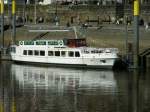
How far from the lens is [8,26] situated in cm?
9625

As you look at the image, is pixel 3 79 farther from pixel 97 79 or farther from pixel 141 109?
pixel 141 109

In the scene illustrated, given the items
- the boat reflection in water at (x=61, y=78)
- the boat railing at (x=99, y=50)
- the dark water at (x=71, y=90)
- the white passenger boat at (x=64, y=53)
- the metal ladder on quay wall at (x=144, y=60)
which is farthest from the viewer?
the white passenger boat at (x=64, y=53)

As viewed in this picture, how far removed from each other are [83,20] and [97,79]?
37.8m

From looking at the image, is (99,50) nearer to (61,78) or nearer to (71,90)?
(61,78)

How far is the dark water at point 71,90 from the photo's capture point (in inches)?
1842

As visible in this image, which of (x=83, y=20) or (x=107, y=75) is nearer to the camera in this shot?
(x=107, y=75)

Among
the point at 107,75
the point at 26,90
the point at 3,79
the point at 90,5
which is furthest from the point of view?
the point at 90,5

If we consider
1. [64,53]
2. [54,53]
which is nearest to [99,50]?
[64,53]

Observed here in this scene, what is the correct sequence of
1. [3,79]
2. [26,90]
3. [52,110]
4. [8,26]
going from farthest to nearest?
[8,26] → [3,79] → [26,90] → [52,110]

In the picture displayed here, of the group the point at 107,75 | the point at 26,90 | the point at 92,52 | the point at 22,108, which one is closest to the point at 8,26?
the point at 92,52

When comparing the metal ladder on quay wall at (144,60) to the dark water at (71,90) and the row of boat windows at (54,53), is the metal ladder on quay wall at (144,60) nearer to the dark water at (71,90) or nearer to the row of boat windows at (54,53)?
the dark water at (71,90)

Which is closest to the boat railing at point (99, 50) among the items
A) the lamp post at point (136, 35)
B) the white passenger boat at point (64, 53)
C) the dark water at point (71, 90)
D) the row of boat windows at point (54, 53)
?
the white passenger boat at point (64, 53)

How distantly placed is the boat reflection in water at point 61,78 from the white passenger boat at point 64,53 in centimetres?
181

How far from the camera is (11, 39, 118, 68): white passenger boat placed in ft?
236
